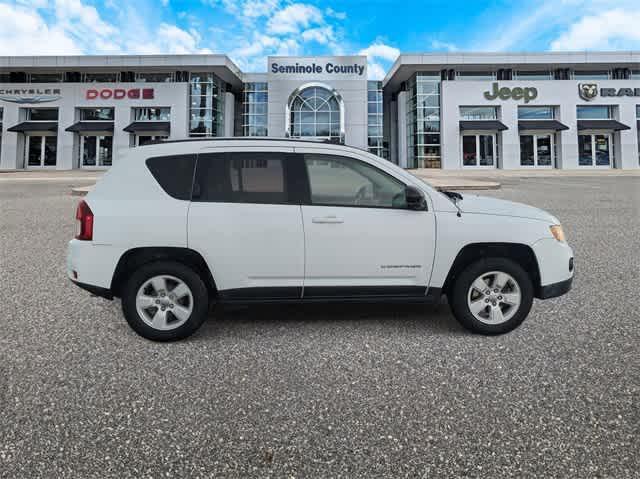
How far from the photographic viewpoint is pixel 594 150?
41.7 m

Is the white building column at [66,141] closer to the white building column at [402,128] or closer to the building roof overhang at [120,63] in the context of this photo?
the building roof overhang at [120,63]

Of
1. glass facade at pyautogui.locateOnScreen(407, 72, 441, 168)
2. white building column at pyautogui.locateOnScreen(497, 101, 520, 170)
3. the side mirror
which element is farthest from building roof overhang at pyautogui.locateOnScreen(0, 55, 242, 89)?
the side mirror

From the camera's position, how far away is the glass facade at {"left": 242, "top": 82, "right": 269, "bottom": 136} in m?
45.5

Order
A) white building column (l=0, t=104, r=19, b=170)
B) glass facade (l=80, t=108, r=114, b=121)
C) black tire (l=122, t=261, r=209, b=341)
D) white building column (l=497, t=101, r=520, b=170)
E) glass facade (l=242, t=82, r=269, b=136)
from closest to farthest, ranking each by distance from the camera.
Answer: black tire (l=122, t=261, r=209, b=341) < white building column (l=497, t=101, r=520, b=170) < white building column (l=0, t=104, r=19, b=170) < glass facade (l=80, t=108, r=114, b=121) < glass facade (l=242, t=82, r=269, b=136)

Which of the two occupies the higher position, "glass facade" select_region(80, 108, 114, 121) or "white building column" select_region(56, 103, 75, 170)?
"glass facade" select_region(80, 108, 114, 121)

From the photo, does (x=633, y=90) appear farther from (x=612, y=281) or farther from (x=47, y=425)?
(x=47, y=425)

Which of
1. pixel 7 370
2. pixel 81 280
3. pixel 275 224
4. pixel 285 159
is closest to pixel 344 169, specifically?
pixel 285 159

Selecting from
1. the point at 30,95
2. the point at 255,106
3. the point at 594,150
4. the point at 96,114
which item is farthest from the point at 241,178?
the point at 30,95

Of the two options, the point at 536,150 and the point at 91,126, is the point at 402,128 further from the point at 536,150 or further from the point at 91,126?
the point at 91,126

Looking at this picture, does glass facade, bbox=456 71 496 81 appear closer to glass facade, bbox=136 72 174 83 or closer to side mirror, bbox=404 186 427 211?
glass facade, bbox=136 72 174 83

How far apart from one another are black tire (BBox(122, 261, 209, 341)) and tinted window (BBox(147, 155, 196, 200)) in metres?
0.64

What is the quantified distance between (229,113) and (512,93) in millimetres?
29437

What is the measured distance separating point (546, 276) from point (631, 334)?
3.06 feet

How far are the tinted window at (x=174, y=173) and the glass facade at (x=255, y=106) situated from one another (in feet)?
142
